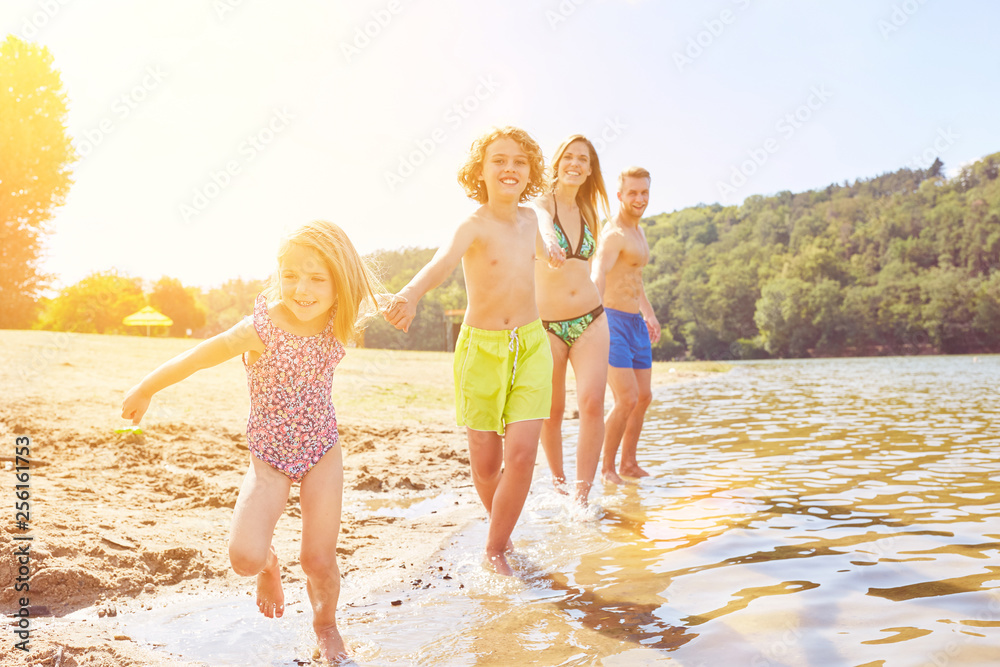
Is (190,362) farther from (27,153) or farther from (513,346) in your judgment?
(27,153)

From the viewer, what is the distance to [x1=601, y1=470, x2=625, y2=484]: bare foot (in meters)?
5.92

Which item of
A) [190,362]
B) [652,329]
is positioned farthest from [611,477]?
[190,362]

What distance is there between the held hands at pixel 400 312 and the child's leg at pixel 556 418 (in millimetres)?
2011

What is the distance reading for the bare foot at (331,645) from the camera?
2.69 m

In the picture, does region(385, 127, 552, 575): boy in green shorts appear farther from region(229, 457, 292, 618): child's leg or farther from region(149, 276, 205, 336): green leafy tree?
region(149, 276, 205, 336): green leafy tree

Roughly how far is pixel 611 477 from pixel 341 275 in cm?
363

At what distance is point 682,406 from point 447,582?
11004 millimetres

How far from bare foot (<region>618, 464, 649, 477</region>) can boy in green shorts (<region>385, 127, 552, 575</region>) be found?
95.3 inches

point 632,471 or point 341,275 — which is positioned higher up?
point 341,275

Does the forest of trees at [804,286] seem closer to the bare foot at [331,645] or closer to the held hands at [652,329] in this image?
the held hands at [652,329]

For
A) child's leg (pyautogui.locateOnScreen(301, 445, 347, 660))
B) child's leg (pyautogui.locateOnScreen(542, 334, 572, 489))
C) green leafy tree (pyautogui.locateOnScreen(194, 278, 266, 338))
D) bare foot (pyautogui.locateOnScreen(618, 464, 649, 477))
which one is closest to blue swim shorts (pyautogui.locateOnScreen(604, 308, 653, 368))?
child's leg (pyautogui.locateOnScreen(542, 334, 572, 489))

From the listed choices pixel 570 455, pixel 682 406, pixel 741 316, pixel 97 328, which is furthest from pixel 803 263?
pixel 570 455

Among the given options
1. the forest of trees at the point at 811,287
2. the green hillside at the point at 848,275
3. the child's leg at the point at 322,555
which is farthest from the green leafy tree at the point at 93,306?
the green hillside at the point at 848,275

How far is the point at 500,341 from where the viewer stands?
396 centimetres
